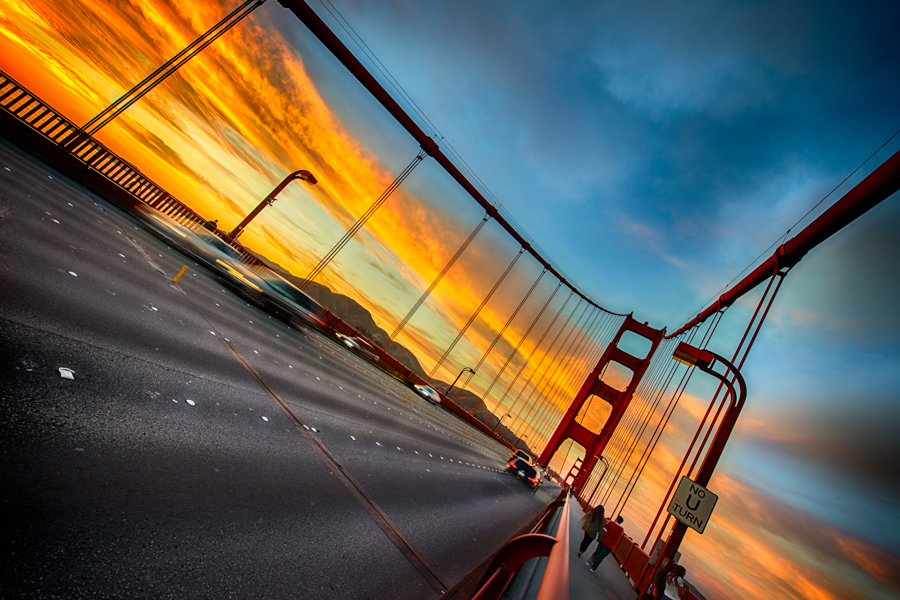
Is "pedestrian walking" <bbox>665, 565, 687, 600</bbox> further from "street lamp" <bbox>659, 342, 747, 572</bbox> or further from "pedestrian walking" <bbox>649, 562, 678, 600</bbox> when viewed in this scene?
"street lamp" <bbox>659, 342, 747, 572</bbox>

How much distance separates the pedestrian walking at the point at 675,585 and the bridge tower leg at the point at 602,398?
30.0 meters

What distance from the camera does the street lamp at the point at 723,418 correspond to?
6.71 meters

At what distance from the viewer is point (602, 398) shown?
38.3 meters

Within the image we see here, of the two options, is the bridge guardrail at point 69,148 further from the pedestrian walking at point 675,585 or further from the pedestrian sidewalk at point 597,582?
the pedestrian walking at point 675,585

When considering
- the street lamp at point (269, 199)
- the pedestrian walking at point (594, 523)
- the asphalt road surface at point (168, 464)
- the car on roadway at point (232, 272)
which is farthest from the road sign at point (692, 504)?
the street lamp at point (269, 199)

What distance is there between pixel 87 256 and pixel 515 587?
31.2 ft

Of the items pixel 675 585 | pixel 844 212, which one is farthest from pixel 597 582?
pixel 844 212

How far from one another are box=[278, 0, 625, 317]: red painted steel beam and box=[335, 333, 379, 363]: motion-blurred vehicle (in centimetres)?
1651

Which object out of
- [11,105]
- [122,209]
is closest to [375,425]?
[122,209]

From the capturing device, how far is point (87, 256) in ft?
22.1

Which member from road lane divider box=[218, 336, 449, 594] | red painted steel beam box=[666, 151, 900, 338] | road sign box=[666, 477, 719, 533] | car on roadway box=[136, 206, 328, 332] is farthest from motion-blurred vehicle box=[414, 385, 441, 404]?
red painted steel beam box=[666, 151, 900, 338]

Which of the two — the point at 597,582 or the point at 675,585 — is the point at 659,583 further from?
the point at 597,582

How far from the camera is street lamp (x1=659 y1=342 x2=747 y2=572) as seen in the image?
6.71m

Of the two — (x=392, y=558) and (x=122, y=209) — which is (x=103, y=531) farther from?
(x=122, y=209)
